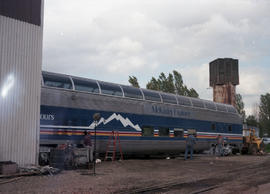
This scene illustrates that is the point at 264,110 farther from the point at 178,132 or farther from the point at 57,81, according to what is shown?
the point at 57,81

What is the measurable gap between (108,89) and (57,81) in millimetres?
3271

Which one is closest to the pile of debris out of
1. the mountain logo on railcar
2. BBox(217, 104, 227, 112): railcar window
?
the mountain logo on railcar

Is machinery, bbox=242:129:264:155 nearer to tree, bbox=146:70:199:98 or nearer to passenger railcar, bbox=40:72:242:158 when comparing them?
passenger railcar, bbox=40:72:242:158

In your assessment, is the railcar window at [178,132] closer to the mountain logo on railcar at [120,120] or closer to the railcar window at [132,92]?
the mountain logo on railcar at [120,120]

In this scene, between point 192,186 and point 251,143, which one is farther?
point 251,143

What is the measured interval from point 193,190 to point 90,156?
6378mm

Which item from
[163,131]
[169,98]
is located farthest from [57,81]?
[169,98]

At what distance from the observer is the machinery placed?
28.7 meters

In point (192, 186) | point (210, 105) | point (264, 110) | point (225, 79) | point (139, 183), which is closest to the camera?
point (192, 186)

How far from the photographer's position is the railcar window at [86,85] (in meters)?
16.7

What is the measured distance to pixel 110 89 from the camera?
1830 centimetres

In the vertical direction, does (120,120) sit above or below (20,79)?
below

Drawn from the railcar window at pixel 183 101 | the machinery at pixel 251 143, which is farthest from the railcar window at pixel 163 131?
the machinery at pixel 251 143

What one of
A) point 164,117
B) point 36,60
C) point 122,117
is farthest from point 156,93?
point 36,60
